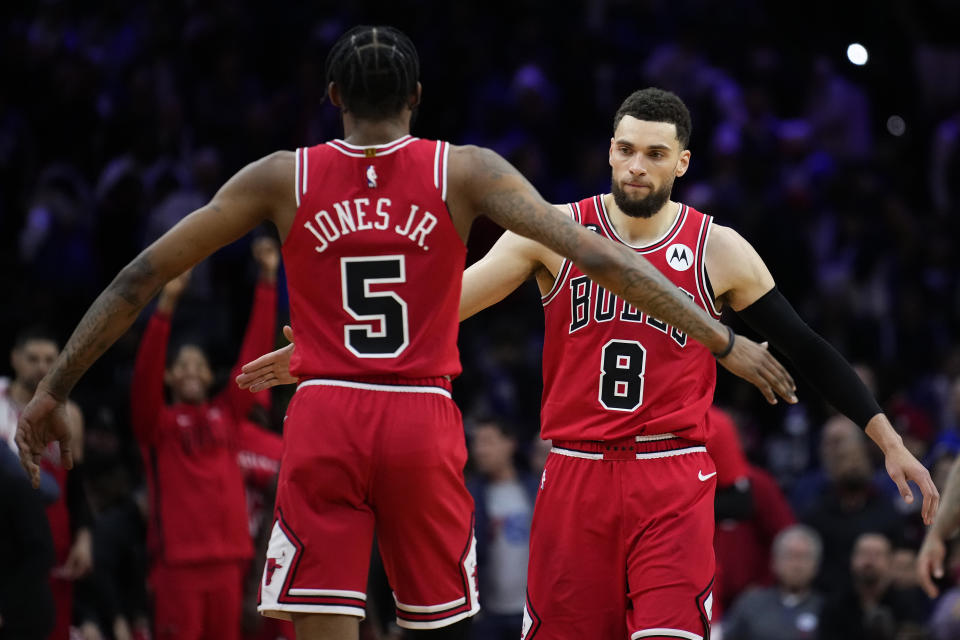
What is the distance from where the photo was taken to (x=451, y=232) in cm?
465

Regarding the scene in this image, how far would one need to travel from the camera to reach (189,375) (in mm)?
9719

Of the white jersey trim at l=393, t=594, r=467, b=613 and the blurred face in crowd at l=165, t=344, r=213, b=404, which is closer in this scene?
the white jersey trim at l=393, t=594, r=467, b=613

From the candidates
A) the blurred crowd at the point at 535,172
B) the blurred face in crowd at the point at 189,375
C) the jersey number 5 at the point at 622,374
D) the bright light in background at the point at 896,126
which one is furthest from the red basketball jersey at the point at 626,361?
the bright light in background at the point at 896,126

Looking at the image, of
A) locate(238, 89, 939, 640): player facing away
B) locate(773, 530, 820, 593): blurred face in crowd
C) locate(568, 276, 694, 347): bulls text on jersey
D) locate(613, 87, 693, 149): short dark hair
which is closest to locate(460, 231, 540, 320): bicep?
locate(238, 89, 939, 640): player facing away

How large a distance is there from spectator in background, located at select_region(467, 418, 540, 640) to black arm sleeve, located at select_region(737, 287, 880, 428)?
14.5ft

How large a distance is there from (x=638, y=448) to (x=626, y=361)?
34cm

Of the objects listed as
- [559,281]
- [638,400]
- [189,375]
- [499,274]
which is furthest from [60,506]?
[638,400]

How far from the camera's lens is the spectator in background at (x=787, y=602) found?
30.8ft

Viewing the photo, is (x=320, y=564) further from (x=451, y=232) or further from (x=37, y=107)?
(x=37, y=107)

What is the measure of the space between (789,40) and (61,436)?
12618 millimetres

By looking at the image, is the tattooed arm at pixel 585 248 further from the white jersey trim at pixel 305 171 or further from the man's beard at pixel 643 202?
the man's beard at pixel 643 202

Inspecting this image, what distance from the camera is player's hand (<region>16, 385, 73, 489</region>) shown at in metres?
4.77

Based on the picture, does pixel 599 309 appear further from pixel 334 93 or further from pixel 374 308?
pixel 334 93

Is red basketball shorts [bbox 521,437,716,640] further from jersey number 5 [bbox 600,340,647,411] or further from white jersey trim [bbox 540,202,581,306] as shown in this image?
white jersey trim [bbox 540,202,581,306]
